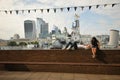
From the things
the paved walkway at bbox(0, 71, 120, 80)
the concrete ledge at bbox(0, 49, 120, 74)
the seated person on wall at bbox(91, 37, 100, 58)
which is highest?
the seated person on wall at bbox(91, 37, 100, 58)

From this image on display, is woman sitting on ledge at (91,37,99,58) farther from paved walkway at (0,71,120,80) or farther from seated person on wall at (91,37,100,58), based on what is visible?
paved walkway at (0,71,120,80)

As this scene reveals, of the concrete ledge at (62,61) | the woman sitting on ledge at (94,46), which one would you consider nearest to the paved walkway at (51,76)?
the concrete ledge at (62,61)

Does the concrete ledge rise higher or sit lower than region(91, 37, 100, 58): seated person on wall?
lower

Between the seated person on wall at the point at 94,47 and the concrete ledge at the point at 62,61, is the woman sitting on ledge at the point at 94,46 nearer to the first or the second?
the seated person on wall at the point at 94,47

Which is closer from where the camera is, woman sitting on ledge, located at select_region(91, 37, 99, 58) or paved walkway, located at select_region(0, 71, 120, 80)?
paved walkway, located at select_region(0, 71, 120, 80)

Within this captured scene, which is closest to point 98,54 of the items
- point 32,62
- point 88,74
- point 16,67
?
point 88,74

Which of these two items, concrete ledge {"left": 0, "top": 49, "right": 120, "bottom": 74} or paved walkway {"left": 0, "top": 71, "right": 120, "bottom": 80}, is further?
concrete ledge {"left": 0, "top": 49, "right": 120, "bottom": 74}

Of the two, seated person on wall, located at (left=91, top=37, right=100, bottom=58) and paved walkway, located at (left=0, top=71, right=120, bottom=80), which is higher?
seated person on wall, located at (left=91, top=37, right=100, bottom=58)

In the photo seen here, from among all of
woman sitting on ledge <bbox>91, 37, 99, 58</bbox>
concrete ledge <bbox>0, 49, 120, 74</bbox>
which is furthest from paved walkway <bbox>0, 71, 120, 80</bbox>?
woman sitting on ledge <bbox>91, 37, 99, 58</bbox>

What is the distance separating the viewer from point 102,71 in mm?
7656

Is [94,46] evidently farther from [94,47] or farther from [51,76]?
[51,76]

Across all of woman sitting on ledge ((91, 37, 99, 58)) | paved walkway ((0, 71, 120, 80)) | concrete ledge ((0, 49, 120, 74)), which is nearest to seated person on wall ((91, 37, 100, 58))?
woman sitting on ledge ((91, 37, 99, 58))

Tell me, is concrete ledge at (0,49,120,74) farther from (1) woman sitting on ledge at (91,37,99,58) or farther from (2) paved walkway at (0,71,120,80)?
(2) paved walkway at (0,71,120,80)

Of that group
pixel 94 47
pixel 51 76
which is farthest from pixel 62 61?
pixel 94 47
